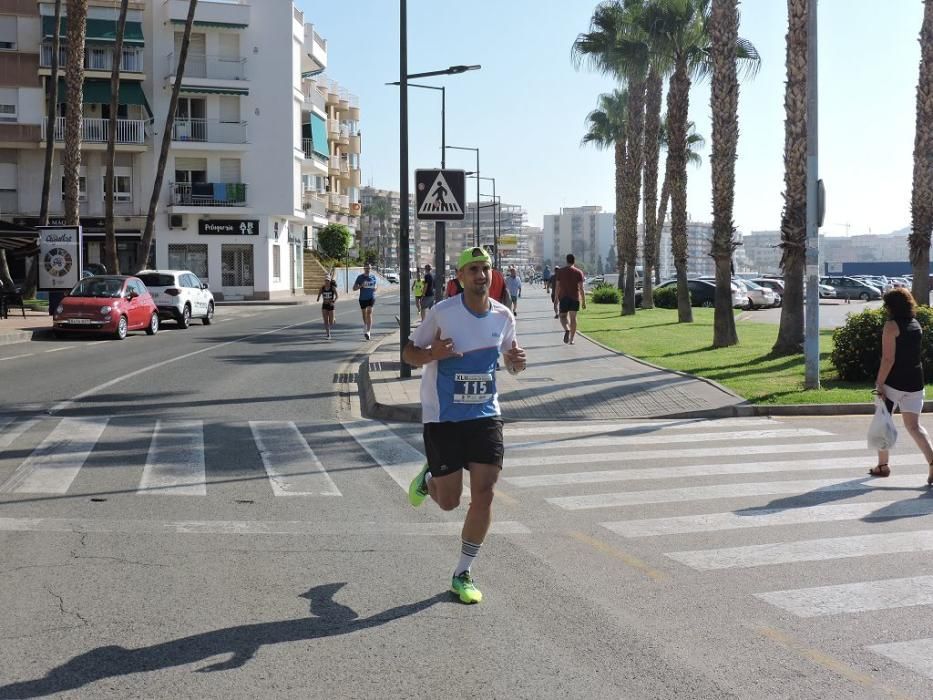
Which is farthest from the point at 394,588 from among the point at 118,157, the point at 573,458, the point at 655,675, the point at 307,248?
the point at 307,248

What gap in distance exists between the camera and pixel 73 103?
122 ft

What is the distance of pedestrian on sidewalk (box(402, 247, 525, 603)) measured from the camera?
582 cm

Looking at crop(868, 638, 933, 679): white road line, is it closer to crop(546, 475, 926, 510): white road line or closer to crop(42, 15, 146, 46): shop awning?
crop(546, 475, 926, 510): white road line

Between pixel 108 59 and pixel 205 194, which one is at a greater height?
pixel 108 59

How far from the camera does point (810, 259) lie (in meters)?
15.6

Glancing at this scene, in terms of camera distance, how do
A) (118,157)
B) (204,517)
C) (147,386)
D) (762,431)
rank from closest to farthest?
(204,517), (762,431), (147,386), (118,157)

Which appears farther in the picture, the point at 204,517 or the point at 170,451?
the point at 170,451

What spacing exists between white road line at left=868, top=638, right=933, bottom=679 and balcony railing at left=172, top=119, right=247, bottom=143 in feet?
180

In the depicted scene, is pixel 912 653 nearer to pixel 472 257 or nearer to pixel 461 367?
pixel 461 367

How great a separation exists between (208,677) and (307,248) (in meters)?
71.7

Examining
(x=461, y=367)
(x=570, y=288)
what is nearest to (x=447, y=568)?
(x=461, y=367)

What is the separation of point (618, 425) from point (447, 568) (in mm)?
7266

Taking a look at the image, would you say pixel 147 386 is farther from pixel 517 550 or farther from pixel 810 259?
pixel 517 550

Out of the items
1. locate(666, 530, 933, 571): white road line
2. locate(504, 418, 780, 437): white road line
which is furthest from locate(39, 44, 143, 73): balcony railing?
locate(666, 530, 933, 571): white road line
